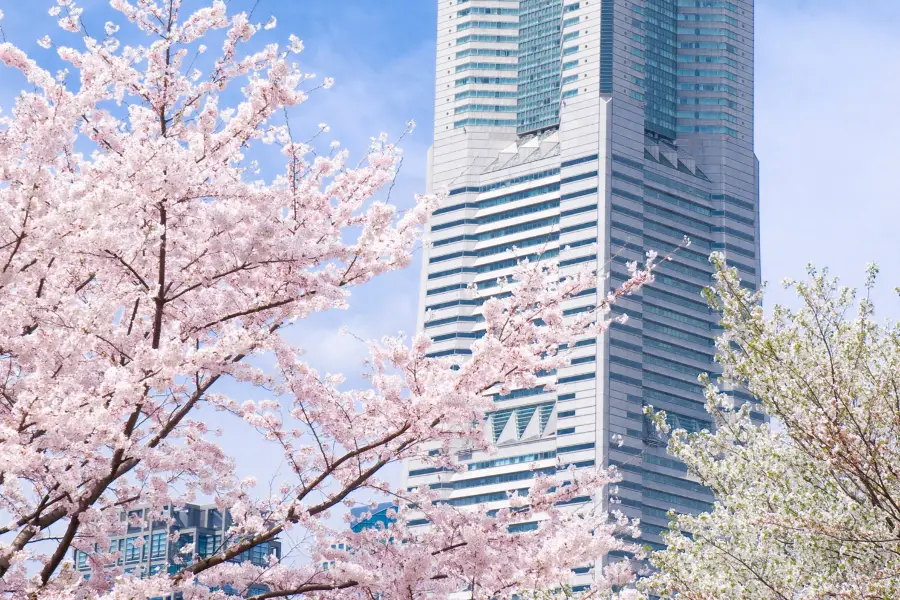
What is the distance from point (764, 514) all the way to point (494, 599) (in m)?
3.38

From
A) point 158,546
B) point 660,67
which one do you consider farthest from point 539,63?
point 158,546

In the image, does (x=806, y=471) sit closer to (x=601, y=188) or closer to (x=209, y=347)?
(x=209, y=347)

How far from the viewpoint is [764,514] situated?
14148 millimetres

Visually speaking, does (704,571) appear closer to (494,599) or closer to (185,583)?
(494,599)

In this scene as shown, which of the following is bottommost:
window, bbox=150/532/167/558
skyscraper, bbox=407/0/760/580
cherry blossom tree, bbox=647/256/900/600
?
cherry blossom tree, bbox=647/256/900/600

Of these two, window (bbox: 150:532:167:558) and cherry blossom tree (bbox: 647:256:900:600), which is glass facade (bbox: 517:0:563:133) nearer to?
window (bbox: 150:532:167:558)

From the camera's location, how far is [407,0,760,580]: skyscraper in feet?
543

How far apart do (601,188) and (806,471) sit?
159 m

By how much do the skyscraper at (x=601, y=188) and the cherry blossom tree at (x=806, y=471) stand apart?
463ft

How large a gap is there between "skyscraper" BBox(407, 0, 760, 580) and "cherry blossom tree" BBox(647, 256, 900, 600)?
14120 centimetres

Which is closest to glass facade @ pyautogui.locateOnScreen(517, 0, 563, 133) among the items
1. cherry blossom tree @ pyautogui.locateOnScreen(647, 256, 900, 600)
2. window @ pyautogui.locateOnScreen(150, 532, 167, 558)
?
window @ pyautogui.locateOnScreen(150, 532, 167, 558)

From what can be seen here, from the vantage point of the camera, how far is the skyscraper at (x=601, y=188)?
543ft

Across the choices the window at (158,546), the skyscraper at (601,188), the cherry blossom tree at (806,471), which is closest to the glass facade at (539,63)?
the skyscraper at (601,188)

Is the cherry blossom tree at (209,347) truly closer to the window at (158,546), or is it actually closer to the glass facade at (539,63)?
the window at (158,546)
